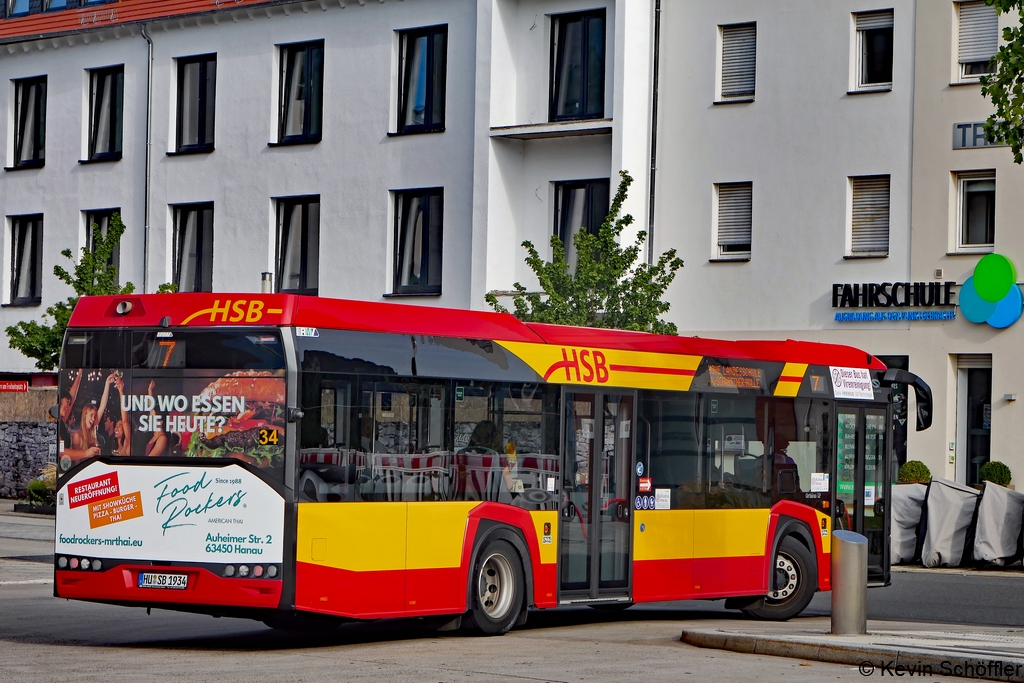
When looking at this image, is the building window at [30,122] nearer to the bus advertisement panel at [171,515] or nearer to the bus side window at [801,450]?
the bus side window at [801,450]

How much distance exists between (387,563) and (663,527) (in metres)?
3.82

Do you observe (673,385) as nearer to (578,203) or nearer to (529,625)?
(529,625)

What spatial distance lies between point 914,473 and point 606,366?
14.0 metres

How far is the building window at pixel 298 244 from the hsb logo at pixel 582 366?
20021 millimetres

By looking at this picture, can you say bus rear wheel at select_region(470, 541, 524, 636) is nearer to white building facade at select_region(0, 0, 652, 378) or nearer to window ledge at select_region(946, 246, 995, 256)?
window ledge at select_region(946, 246, 995, 256)

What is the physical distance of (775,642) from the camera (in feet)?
40.4

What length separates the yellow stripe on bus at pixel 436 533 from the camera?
1310 cm

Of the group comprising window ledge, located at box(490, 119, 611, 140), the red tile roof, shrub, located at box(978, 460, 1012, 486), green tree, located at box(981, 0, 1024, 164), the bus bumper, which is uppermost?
the red tile roof

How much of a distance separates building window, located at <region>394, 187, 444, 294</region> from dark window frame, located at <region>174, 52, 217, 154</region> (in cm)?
534

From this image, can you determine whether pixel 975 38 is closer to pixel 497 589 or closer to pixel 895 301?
pixel 895 301

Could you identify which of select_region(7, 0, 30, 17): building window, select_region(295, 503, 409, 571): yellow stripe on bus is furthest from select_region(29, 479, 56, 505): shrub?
select_region(295, 503, 409, 571): yellow stripe on bus

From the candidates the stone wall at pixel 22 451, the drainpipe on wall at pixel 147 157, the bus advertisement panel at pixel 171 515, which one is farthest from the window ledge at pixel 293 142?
the bus advertisement panel at pixel 171 515

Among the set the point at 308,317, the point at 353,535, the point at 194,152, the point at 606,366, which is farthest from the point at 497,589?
the point at 194,152

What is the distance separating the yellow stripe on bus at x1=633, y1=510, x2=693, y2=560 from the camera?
15414 mm
